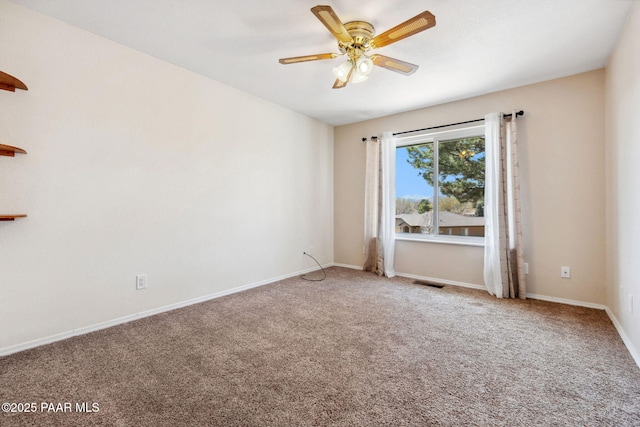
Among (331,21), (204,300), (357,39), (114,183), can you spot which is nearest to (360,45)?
(357,39)

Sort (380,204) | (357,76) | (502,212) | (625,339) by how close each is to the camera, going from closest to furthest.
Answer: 1. (625,339)
2. (357,76)
3. (502,212)
4. (380,204)

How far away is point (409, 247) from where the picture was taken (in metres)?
4.16

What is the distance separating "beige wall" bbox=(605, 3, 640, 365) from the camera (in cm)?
194

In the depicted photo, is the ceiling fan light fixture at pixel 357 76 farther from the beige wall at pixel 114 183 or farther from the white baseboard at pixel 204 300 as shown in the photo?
the white baseboard at pixel 204 300

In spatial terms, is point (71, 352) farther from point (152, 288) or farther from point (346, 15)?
point (346, 15)

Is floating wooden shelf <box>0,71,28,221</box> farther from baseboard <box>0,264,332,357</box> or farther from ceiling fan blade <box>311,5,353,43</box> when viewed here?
ceiling fan blade <box>311,5,353,43</box>

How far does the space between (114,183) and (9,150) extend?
639 millimetres

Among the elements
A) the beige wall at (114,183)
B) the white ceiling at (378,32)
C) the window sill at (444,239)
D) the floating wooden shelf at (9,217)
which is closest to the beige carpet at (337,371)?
the beige wall at (114,183)

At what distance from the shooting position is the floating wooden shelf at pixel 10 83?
1.83 m

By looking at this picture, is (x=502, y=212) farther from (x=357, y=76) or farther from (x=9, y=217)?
(x=9, y=217)

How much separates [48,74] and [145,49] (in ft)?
2.50

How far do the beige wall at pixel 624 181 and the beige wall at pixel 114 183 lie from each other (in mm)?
3399

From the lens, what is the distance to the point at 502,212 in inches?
128

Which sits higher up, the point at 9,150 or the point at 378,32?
the point at 378,32
